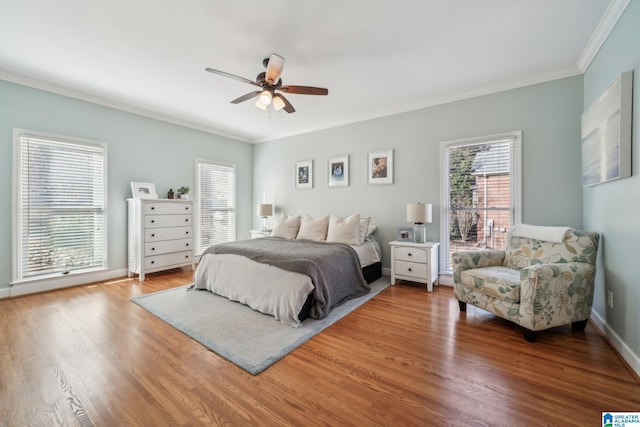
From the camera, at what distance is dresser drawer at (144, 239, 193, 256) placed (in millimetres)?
4176

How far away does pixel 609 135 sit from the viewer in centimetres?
219

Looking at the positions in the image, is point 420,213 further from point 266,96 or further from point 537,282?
point 266,96

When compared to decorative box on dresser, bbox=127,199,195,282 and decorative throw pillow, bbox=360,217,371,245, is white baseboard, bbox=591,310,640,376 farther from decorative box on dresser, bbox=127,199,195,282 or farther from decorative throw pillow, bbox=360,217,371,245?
decorative box on dresser, bbox=127,199,195,282

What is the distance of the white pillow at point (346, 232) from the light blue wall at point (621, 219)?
8.09ft

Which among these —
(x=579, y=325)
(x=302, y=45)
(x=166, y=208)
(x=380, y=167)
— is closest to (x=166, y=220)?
(x=166, y=208)

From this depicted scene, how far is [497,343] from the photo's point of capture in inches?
88.0

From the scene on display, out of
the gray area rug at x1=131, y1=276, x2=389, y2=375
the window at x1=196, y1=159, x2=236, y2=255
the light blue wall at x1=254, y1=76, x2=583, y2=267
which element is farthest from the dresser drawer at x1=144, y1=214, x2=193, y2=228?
the light blue wall at x1=254, y1=76, x2=583, y2=267

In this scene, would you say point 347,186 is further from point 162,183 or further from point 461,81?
point 162,183

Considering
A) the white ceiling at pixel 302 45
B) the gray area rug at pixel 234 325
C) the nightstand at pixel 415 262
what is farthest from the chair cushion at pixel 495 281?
the white ceiling at pixel 302 45

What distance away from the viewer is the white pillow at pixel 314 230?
4.21 metres

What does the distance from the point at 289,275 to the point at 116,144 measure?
360 centimetres

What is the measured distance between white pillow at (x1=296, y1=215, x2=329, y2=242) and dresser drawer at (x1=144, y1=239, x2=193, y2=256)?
1.97m

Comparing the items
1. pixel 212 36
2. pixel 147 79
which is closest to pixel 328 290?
pixel 212 36

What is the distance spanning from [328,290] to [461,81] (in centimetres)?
300
